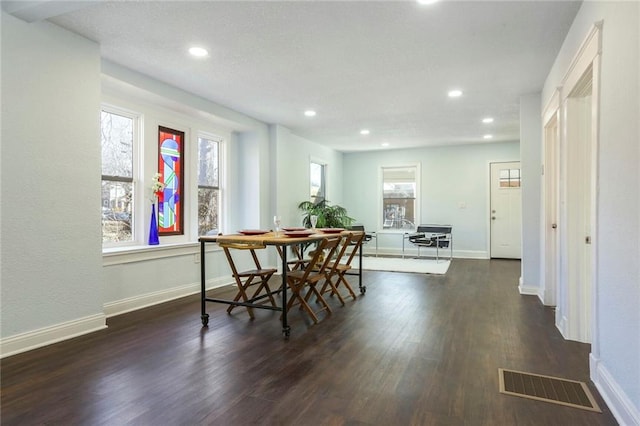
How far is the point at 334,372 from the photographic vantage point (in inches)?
96.7

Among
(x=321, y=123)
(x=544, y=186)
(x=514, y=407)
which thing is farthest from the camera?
(x=321, y=123)

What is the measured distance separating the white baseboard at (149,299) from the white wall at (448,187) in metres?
4.93

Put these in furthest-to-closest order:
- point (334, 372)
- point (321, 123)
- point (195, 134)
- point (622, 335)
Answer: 1. point (321, 123)
2. point (195, 134)
3. point (334, 372)
4. point (622, 335)

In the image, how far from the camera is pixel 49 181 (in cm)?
301

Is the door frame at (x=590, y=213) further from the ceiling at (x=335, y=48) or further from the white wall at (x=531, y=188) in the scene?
the white wall at (x=531, y=188)

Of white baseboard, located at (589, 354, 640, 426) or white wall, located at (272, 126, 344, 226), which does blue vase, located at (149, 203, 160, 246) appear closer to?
white wall, located at (272, 126, 344, 226)

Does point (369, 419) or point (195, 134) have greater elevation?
point (195, 134)

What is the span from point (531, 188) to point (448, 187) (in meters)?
3.90

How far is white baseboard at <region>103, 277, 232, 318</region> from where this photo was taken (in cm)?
383

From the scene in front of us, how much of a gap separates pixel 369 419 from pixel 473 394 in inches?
26.7

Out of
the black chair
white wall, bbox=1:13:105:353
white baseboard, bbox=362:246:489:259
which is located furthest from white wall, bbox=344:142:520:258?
white wall, bbox=1:13:105:353

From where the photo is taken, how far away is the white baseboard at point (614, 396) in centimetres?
173

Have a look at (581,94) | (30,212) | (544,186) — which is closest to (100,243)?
(30,212)

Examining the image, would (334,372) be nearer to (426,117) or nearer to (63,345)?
(63,345)
